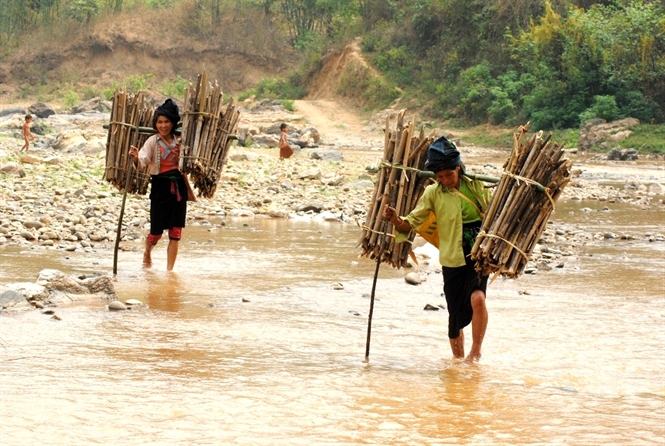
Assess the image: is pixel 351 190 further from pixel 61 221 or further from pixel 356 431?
pixel 356 431

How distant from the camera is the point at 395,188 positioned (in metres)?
5.61

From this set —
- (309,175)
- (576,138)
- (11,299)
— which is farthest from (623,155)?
(11,299)

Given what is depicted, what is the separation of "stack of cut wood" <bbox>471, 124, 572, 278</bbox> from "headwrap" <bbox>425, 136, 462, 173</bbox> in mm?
310

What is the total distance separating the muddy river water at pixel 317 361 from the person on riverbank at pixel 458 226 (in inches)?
15.0

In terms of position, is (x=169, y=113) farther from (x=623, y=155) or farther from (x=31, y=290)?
(x=623, y=155)

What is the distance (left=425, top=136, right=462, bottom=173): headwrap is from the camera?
513 centimetres

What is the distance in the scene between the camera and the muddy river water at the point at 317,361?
4094mm

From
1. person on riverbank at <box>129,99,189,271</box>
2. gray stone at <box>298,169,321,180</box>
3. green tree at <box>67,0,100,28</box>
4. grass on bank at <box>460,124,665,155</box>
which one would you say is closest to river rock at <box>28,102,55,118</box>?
grass on bank at <box>460,124,665,155</box>

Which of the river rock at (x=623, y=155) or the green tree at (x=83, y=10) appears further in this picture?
the green tree at (x=83, y=10)

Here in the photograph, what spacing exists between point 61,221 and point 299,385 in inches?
263

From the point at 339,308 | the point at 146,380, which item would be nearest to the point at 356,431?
the point at 146,380

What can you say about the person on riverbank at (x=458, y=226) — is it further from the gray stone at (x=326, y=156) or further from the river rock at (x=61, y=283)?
the gray stone at (x=326, y=156)

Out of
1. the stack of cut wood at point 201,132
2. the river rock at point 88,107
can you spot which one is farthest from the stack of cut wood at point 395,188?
the river rock at point 88,107

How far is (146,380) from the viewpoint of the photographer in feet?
15.6
